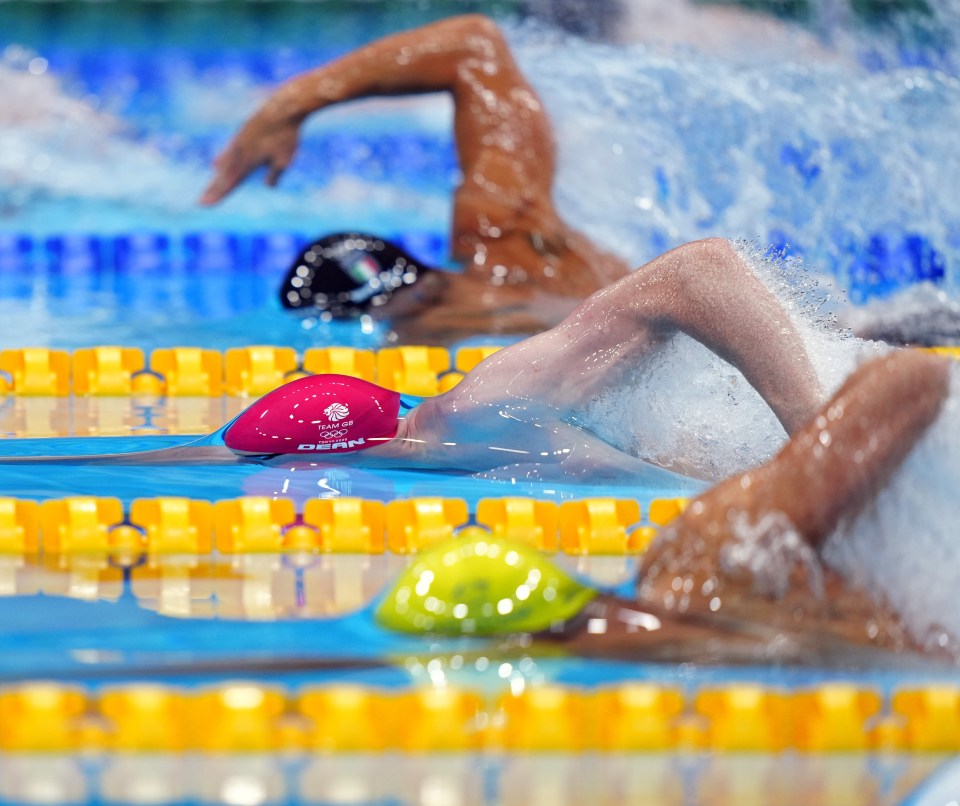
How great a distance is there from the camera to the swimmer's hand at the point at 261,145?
4.75m

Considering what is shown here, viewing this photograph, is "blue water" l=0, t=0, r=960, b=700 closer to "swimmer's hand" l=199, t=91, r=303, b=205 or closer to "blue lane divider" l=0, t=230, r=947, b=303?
"blue lane divider" l=0, t=230, r=947, b=303

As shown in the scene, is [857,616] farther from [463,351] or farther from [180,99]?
[180,99]

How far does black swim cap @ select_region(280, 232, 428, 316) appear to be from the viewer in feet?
15.3

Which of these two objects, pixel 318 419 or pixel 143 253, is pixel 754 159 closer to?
pixel 143 253

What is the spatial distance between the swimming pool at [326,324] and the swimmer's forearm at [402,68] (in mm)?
724

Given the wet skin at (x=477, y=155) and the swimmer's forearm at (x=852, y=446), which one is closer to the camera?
the swimmer's forearm at (x=852, y=446)

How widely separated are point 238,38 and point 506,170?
191 inches

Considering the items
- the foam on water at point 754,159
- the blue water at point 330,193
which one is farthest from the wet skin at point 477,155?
the foam on water at point 754,159

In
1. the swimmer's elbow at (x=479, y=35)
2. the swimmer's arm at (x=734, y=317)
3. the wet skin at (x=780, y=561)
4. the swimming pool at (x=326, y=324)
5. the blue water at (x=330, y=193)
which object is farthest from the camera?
the swimmer's elbow at (x=479, y=35)

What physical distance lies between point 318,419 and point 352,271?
1.82m

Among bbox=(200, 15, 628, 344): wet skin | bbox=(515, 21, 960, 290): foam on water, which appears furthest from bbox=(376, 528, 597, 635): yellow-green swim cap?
bbox=(515, 21, 960, 290): foam on water

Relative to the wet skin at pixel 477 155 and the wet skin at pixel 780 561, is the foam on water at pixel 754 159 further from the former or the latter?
the wet skin at pixel 780 561

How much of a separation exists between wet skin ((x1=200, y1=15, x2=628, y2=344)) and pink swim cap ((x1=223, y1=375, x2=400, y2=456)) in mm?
1655

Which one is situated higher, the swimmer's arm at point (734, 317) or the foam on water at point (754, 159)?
the swimmer's arm at point (734, 317)
